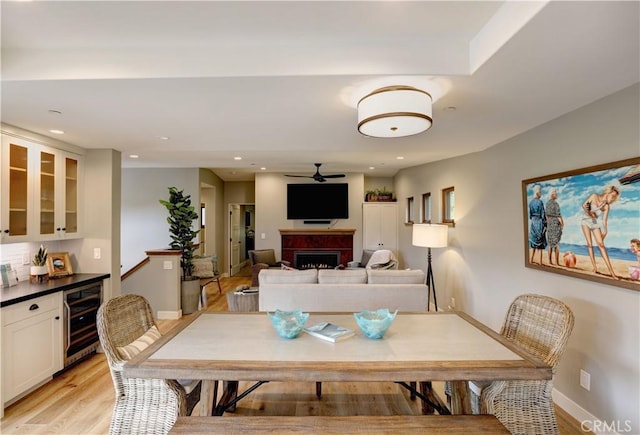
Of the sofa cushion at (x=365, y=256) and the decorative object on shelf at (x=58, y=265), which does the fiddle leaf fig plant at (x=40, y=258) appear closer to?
the decorative object on shelf at (x=58, y=265)

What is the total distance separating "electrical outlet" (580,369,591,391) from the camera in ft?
7.73

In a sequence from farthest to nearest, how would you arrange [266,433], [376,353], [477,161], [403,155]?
[403,155] < [477,161] < [376,353] < [266,433]

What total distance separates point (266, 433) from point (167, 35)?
85.6 inches

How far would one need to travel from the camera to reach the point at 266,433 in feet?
4.99

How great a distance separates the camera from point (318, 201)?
7.23m

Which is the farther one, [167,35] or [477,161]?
[477,161]

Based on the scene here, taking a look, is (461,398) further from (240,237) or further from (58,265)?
(240,237)

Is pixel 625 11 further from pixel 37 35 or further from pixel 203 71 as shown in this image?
pixel 37 35

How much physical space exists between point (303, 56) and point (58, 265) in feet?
11.4

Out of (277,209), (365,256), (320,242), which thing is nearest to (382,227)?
(365,256)

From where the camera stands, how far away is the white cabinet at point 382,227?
715 centimetres

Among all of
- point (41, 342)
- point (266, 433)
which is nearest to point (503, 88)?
point (266, 433)

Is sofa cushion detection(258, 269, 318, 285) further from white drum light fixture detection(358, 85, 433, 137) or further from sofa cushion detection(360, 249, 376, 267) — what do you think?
sofa cushion detection(360, 249, 376, 267)

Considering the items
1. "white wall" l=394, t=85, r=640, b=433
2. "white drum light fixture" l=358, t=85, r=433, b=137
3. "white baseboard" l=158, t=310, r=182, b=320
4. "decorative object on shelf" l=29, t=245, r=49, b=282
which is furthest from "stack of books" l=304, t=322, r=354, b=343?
"white baseboard" l=158, t=310, r=182, b=320
